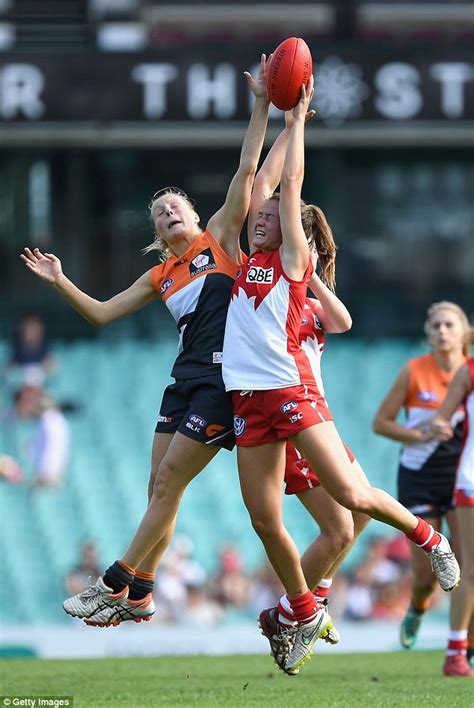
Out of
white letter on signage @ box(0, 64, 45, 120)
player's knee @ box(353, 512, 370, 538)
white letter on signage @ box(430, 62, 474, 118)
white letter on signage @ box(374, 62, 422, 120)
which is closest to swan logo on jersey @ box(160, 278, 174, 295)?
player's knee @ box(353, 512, 370, 538)

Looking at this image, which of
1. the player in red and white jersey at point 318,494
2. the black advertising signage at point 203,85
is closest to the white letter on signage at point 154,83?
the black advertising signage at point 203,85

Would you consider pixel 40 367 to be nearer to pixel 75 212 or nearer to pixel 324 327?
pixel 75 212

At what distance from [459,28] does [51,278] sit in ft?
44.6

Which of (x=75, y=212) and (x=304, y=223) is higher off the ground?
(x=304, y=223)

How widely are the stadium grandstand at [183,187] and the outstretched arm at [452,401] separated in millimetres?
6537

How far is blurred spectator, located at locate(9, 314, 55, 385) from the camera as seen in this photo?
18.4m

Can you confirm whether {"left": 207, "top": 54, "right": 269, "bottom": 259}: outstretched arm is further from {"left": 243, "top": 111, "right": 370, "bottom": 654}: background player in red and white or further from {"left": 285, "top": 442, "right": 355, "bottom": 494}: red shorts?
{"left": 285, "top": 442, "right": 355, "bottom": 494}: red shorts

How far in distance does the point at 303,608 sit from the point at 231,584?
A: 841 centimetres

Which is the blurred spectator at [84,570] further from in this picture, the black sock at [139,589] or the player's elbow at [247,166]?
the player's elbow at [247,166]

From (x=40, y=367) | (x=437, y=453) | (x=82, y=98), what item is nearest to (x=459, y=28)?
(x=82, y=98)

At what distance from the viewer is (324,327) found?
748 centimetres

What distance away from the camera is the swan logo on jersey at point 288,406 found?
6754 millimetres

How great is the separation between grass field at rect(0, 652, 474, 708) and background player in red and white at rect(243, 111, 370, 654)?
0.46 metres

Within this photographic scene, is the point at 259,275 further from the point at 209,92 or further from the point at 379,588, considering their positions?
the point at 209,92
